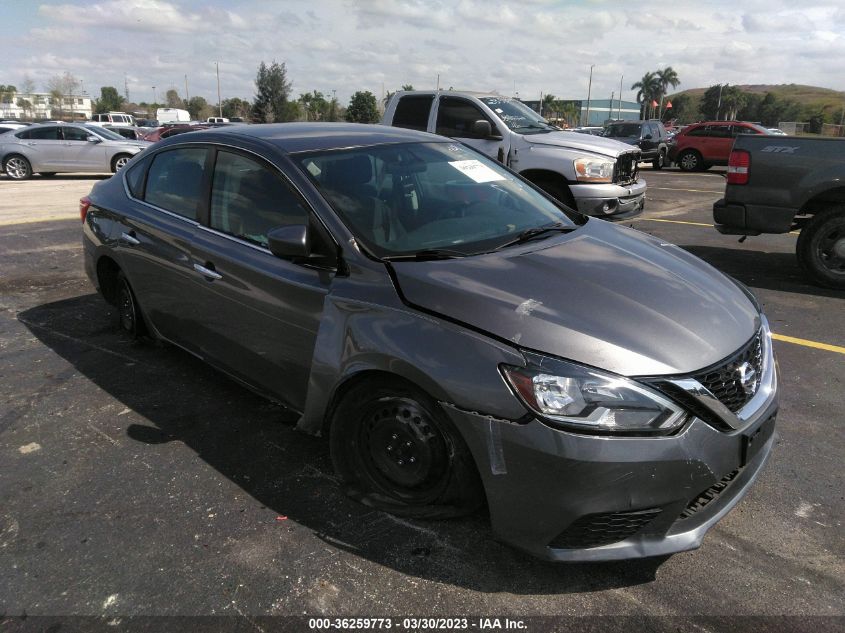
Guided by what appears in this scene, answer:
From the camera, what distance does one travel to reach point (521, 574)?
2375mm

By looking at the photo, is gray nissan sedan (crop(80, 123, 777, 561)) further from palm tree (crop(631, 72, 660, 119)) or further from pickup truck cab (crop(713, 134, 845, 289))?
palm tree (crop(631, 72, 660, 119))

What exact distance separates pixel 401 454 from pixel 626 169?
22.0ft

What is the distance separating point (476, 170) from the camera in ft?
12.2

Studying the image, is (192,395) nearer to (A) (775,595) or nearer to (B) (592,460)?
(B) (592,460)

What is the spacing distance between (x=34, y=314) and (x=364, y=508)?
4261 millimetres

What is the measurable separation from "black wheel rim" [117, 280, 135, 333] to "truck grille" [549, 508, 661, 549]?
3.47 meters

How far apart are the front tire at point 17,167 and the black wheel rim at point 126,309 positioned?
15890 mm

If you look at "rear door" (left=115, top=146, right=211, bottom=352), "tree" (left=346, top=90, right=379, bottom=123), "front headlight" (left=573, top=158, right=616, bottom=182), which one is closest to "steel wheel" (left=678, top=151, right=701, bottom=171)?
"front headlight" (left=573, top=158, right=616, bottom=182)

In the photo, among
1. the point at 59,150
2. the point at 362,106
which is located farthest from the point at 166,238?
the point at 362,106

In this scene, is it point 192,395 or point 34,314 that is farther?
point 34,314

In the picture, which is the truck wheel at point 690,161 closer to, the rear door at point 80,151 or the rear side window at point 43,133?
the rear door at point 80,151

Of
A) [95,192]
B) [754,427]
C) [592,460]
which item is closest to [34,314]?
[95,192]

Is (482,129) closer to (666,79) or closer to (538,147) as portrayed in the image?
(538,147)

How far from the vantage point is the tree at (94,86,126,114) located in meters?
107
